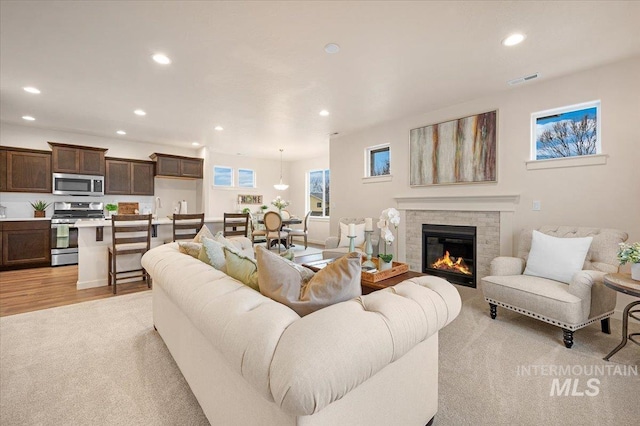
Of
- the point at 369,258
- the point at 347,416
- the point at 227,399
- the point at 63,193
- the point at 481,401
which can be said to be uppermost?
the point at 63,193

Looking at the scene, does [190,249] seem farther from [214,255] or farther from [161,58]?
[161,58]

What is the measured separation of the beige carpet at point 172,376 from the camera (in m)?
1.53

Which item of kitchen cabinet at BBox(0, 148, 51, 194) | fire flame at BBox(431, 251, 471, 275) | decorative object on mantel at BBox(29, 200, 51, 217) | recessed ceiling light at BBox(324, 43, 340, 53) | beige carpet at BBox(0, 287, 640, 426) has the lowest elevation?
beige carpet at BBox(0, 287, 640, 426)

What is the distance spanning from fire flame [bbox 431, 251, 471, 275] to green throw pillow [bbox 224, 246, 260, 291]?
11.9 ft

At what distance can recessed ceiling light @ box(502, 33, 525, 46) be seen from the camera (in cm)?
240

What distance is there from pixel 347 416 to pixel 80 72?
4218 mm

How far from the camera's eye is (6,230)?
4719 mm

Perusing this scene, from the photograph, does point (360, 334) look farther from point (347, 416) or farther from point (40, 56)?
point (40, 56)

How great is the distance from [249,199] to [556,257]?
719cm

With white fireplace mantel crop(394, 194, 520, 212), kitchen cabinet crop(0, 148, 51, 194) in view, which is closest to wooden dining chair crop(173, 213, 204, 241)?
kitchen cabinet crop(0, 148, 51, 194)

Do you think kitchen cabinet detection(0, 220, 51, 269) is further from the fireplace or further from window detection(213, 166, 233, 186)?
the fireplace

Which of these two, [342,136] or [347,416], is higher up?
[342,136]

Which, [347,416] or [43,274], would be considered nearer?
[347,416]

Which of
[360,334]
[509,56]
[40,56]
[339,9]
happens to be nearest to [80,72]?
[40,56]
